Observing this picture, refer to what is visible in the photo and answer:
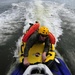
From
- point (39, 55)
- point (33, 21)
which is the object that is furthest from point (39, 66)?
point (33, 21)

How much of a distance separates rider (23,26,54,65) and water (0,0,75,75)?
1.03m

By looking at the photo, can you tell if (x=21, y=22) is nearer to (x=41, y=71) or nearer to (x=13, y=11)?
(x=13, y=11)

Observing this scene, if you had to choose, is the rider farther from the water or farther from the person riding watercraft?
the water

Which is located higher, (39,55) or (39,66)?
(39,66)

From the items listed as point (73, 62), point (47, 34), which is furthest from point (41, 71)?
point (73, 62)

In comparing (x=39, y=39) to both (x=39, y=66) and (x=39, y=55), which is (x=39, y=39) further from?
(x=39, y=66)

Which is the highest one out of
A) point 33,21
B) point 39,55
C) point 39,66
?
point 39,66

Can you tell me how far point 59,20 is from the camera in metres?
11.6

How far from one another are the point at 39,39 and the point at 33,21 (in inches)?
186

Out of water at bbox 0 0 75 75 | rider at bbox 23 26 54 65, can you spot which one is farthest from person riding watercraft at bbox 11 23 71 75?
water at bbox 0 0 75 75

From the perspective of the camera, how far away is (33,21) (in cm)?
1090

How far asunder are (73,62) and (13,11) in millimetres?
6497

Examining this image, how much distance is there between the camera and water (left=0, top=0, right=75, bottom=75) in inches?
306

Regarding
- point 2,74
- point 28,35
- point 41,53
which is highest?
point 28,35
